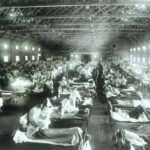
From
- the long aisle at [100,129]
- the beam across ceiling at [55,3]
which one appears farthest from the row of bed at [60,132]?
the beam across ceiling at [55,3]

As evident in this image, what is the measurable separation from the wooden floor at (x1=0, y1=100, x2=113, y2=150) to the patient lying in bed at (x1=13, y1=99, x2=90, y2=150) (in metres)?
0.19

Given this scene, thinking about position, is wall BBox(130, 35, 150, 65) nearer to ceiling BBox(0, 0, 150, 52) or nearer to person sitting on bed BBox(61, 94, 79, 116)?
ceiling BBox(0, 0, 150, 52)

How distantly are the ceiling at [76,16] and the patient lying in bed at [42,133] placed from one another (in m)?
6.71

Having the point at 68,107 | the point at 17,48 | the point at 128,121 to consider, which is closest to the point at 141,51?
the point at 17,48

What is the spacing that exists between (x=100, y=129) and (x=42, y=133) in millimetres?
1959

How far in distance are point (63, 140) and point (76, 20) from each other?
17.7 meters

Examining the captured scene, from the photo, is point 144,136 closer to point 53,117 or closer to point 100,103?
point 53,117

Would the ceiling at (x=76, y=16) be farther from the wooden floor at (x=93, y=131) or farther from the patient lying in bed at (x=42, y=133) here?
the patient lying in bed at (x=42, y=133)

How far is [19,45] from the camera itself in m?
35.6

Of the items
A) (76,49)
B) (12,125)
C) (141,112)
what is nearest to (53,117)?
(12,125)

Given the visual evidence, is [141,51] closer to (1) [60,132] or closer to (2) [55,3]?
(2) [55,3]

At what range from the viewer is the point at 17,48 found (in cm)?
3488

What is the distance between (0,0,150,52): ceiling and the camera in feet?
41.4

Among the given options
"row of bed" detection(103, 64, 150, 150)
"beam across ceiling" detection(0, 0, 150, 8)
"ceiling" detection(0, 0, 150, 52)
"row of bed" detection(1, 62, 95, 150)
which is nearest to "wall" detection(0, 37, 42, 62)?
"ceiling" detection(0, 0, 150, 52)
